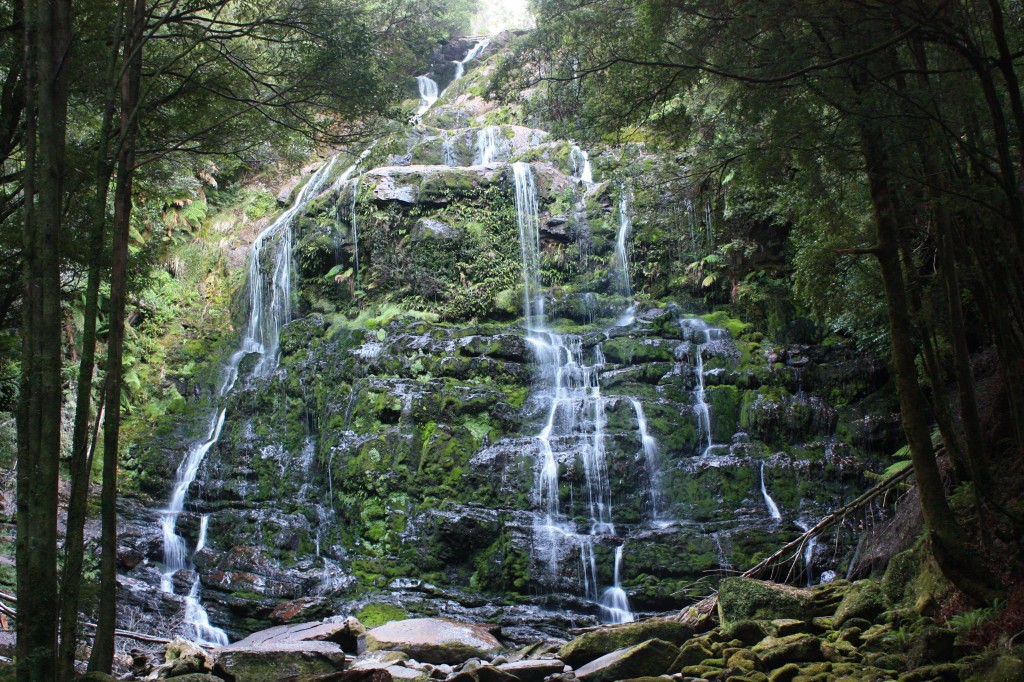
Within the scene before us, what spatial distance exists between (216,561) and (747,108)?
993cm

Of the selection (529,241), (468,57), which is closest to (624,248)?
(529,241)

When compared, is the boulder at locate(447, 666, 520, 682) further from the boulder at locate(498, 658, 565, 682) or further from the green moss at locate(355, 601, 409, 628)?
the green moss at locate(355, 601, 409, 628)

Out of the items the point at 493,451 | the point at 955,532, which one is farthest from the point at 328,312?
the point at 955,532

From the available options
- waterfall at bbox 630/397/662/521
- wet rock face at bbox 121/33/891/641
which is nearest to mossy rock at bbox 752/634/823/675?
wet rock face at bbox 121/33/891/641

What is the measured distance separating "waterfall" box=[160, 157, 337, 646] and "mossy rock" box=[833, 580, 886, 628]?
870 centimetres

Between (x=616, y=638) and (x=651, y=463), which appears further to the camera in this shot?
(x=651, y=463)

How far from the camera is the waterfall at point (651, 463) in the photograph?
11.2m

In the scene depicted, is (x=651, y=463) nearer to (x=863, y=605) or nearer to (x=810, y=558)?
(x=810, y=558)

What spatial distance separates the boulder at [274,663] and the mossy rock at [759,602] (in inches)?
143

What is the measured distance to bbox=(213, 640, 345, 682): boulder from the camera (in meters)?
6.06

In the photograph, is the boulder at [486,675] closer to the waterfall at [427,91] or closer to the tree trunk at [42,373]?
the tree trunk at [42,373]

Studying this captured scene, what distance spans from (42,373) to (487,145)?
17594 millimetres

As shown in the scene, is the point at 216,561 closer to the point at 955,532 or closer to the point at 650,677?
the point at 650,677

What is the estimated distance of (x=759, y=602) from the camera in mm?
6703
